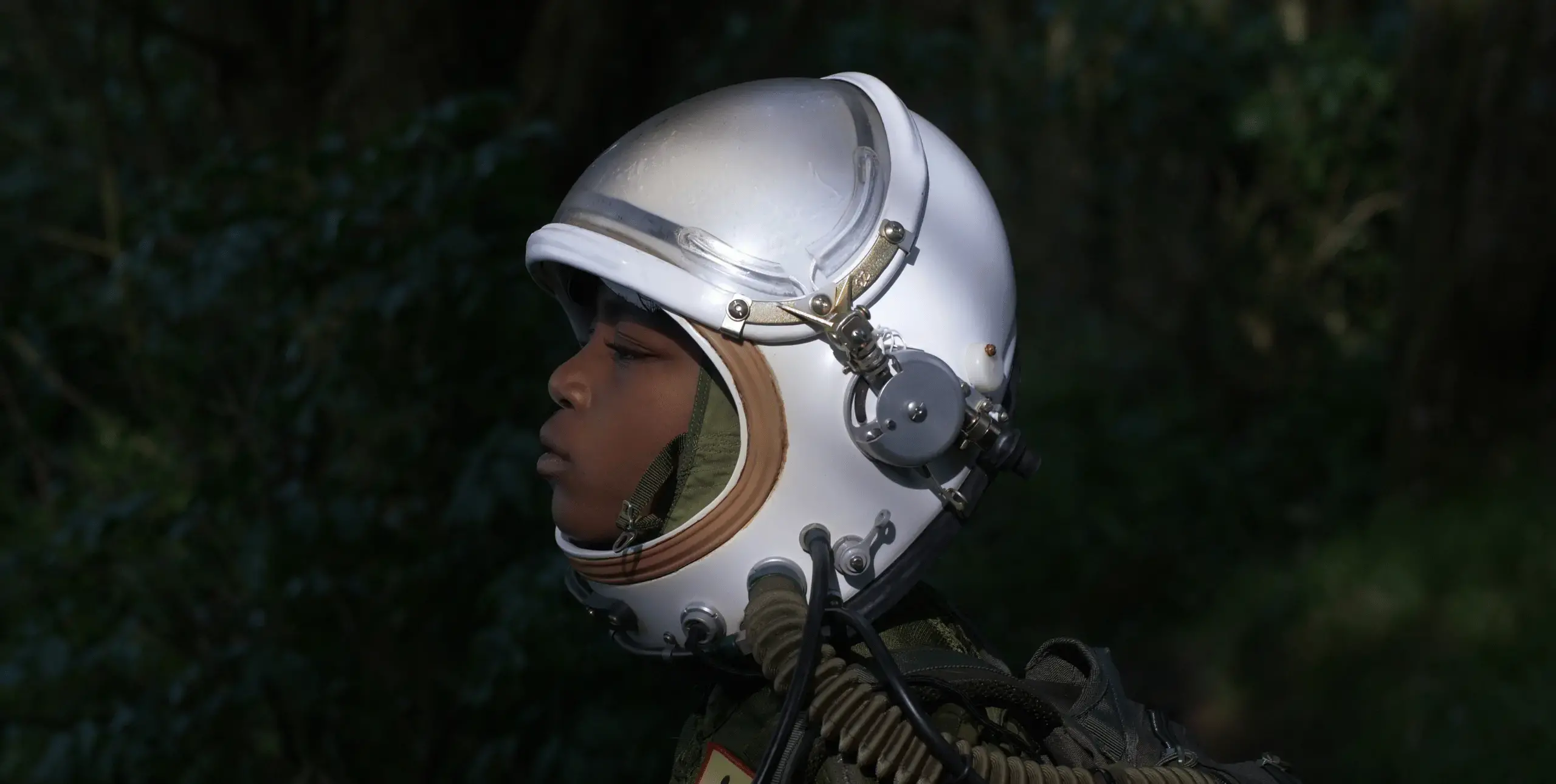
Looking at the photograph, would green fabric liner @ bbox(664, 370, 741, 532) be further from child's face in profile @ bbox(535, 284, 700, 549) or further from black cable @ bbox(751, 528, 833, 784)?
black cable @ bbox(751, 528, 833, 784)

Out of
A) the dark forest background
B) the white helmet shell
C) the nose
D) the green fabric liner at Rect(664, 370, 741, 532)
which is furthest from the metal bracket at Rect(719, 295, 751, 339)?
the dark forest background

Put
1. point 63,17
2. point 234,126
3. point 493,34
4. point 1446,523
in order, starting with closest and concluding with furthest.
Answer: point 493,34 → point 234,126 → point 63,17 → point 1446,523

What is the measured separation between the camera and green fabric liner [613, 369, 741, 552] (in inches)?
70.6

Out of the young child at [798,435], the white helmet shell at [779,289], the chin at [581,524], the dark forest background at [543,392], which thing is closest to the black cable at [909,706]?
the young child at [798,435]

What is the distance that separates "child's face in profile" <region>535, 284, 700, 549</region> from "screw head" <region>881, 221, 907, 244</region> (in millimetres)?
265

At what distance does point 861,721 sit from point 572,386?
21.6 inches

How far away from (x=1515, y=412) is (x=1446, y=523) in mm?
540

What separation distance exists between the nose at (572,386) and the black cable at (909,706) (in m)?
0.41

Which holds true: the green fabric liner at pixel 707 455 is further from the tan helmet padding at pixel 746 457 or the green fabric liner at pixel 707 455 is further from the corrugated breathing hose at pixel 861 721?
the corrugated breathing hose at pixel 861 721

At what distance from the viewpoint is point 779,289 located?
1729 mm

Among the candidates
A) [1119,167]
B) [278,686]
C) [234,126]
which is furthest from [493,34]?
[1119,167]

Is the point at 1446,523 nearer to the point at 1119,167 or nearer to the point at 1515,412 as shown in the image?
the point at 1515,412

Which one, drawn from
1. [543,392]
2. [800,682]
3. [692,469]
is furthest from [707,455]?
[543,392]

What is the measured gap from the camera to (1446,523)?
5.66 metres
